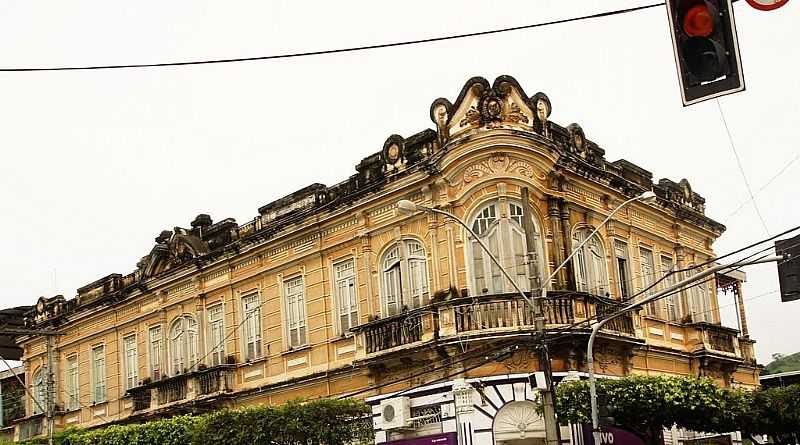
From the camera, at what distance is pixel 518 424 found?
78.6 ft

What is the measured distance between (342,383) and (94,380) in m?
13.1

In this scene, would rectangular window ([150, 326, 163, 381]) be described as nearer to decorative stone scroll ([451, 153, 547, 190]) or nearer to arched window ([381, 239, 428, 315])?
arched window ([381, 239, 428, 315])

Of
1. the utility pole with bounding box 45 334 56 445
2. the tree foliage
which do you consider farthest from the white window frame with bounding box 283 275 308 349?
the tree foliage

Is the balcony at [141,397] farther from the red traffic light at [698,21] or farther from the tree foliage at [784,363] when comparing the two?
the tree foliage at [784,363]

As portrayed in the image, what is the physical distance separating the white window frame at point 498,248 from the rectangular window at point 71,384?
18627mm

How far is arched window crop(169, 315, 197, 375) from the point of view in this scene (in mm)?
32750

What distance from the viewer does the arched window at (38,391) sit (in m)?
38.8

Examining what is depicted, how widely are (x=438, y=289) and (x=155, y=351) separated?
502 inches

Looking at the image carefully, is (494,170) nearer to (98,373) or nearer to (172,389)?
(172,389)

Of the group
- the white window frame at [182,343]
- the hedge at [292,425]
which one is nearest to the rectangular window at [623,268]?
the hedge at [292,425]

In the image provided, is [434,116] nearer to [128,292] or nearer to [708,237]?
[708,237]

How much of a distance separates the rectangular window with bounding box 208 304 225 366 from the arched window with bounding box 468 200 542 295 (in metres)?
9.76

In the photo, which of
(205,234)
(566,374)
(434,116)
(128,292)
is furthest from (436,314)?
(128,292)

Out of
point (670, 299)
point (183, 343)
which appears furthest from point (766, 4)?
point (183, 343)
